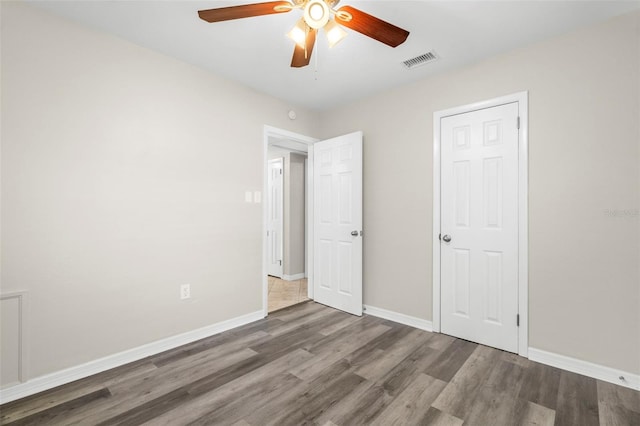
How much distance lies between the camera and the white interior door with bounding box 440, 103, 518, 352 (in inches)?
99.1

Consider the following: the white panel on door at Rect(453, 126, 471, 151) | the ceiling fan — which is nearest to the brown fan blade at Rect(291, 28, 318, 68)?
the ceiling fan

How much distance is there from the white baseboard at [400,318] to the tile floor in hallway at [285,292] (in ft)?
3.29

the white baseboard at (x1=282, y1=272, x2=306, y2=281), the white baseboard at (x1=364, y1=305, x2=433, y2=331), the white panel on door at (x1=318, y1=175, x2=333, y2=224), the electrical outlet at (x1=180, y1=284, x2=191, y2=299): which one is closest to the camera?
the electrical outlet at (x1=180, y1=284, x2=191, y2=299)

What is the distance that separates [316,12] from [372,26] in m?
0.35

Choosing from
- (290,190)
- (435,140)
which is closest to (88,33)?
(435,140)

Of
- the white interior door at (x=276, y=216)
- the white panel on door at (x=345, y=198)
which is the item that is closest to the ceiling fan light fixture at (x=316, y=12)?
the white panel on door at (x=345, y=198)

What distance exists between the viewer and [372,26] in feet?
5.55

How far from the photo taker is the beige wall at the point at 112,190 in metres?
1.96

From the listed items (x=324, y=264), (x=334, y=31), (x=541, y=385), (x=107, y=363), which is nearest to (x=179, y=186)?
(x=107, y=363)

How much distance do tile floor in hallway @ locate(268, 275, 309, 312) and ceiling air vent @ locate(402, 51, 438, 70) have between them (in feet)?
9.90

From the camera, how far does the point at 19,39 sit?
1.93m

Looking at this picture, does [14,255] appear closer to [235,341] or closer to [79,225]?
[79,225]

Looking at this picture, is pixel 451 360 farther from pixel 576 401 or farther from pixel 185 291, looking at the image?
pixel 185 291

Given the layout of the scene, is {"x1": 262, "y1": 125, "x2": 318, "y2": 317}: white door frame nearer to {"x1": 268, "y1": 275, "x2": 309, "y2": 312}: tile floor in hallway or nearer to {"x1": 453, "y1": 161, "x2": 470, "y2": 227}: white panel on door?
{"x1": 268, "y1": 275, "x2": 309, "y2": 312}: tile floor in hallway
